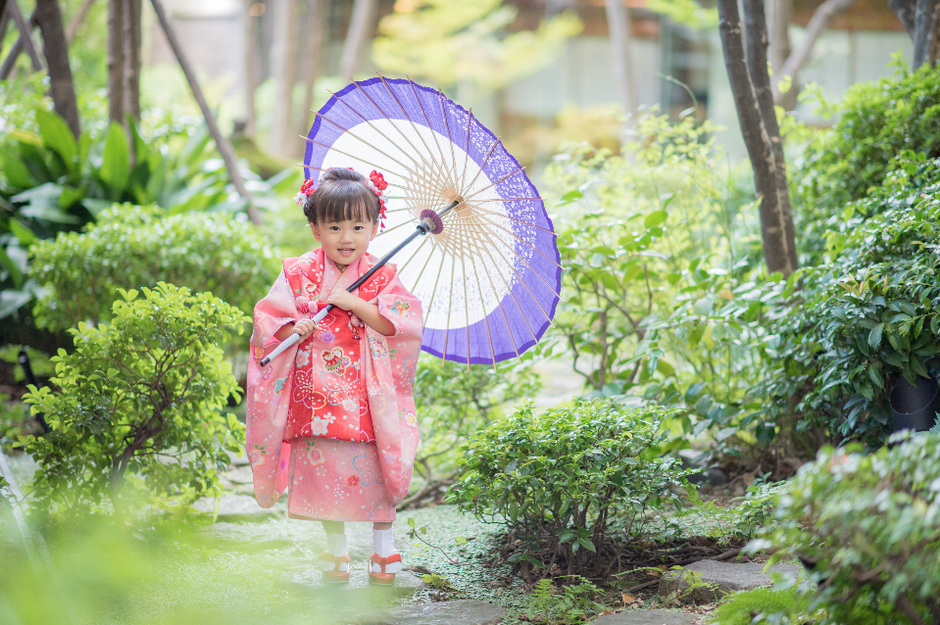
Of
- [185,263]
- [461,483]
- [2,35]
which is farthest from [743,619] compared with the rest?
[2,35]

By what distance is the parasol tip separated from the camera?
114 inches

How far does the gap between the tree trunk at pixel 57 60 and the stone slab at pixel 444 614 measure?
4653 millimetres

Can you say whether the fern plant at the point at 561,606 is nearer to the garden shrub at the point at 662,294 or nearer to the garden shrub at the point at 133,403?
the garden shrub at the point at 662,294

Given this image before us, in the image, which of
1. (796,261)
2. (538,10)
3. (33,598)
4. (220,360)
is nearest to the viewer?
(33,598)

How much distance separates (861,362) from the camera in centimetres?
285

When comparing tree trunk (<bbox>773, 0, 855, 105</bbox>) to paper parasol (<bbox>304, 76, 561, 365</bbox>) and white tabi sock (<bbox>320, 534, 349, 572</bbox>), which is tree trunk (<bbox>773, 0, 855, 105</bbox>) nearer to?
paper parasol (<bbox>304, 76, 561, 365</bbox>)

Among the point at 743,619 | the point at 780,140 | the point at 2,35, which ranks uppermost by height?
the point at 2,35

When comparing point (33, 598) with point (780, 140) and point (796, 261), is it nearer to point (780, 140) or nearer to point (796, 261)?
point (796, 261)

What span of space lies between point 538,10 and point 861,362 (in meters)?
14.0

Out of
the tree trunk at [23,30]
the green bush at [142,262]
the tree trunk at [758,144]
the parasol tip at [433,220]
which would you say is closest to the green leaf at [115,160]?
the green bush at [142,262]

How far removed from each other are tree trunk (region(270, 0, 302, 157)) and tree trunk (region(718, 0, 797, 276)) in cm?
944

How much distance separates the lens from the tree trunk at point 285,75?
11.9 m

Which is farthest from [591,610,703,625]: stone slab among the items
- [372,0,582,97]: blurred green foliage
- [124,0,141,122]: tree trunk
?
[372,0,582,97]: blurred green foliage

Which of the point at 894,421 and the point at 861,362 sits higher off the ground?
the point at 861,362
